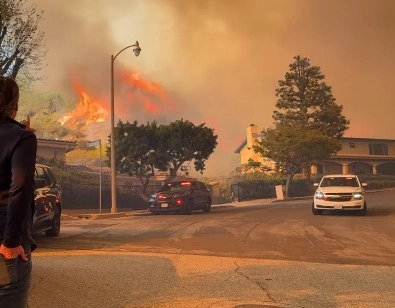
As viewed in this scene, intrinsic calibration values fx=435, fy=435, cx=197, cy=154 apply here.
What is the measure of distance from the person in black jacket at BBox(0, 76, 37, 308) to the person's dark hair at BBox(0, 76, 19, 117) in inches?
2.7

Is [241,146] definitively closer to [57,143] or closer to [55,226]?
[57,143]

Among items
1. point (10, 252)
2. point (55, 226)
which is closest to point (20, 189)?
point (10, 252)

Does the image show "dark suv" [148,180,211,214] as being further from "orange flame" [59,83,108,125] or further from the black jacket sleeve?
"orange flame" [59,83,108,125]

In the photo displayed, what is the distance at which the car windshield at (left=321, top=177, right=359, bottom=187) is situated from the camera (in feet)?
58.4

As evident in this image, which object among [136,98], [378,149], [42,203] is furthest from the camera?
[136,98]

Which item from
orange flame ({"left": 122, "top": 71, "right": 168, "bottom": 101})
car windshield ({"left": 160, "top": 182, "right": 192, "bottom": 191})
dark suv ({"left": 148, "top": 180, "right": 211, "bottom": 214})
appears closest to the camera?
dark suv ({"left": 148, "top": 180, "right": 211, "bottom": 214})

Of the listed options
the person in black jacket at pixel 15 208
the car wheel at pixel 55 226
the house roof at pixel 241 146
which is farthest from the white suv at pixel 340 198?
the house roof at pixel 241 146

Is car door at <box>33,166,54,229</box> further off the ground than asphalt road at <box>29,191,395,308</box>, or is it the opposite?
car door at <box>33,166,54,229</box>

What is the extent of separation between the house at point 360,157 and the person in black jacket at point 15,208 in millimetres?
50935

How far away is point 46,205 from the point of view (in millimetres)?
9797

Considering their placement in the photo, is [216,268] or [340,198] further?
[340,198]

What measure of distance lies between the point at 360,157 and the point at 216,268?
5055cm

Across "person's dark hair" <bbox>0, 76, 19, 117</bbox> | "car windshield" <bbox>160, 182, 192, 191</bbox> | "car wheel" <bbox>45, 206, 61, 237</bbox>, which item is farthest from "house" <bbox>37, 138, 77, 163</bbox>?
"person's dark hair" <bbox>0, 76, 19, 117</bbox>

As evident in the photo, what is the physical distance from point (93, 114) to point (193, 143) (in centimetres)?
3727
